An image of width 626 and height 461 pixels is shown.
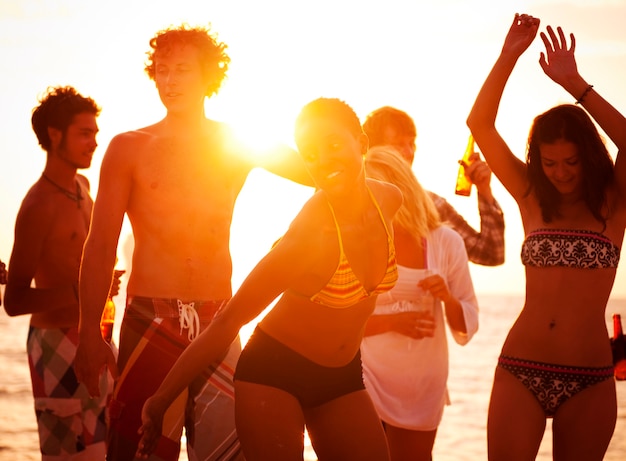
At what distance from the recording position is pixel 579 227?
18.7ft

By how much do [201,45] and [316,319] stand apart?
189 centimetres

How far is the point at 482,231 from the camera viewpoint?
7.39 metres

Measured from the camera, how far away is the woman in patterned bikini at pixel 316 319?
195 inches

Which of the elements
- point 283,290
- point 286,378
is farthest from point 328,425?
point 283,290

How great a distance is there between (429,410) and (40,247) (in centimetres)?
318

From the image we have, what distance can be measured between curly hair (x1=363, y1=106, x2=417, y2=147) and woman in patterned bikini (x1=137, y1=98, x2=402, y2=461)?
1.84 meters

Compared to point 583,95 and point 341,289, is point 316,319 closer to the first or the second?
point 341,289

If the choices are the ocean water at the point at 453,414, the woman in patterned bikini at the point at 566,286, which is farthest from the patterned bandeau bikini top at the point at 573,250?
the ocean water at the point at 453,414

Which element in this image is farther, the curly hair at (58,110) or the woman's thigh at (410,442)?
the curly hair at (58,110)

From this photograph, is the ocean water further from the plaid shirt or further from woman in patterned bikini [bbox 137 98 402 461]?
woman in patterned bikini [bbox 137 98 402 461]

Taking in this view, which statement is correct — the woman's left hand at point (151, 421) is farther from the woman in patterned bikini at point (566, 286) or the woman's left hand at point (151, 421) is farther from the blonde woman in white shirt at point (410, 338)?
the blonde woman in white shirt at point (410, 338)

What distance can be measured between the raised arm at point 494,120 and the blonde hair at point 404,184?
0.91m

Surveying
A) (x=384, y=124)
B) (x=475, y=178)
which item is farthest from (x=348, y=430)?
(x=384, y=124)

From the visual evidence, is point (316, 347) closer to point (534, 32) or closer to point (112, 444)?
point (112, 444)
